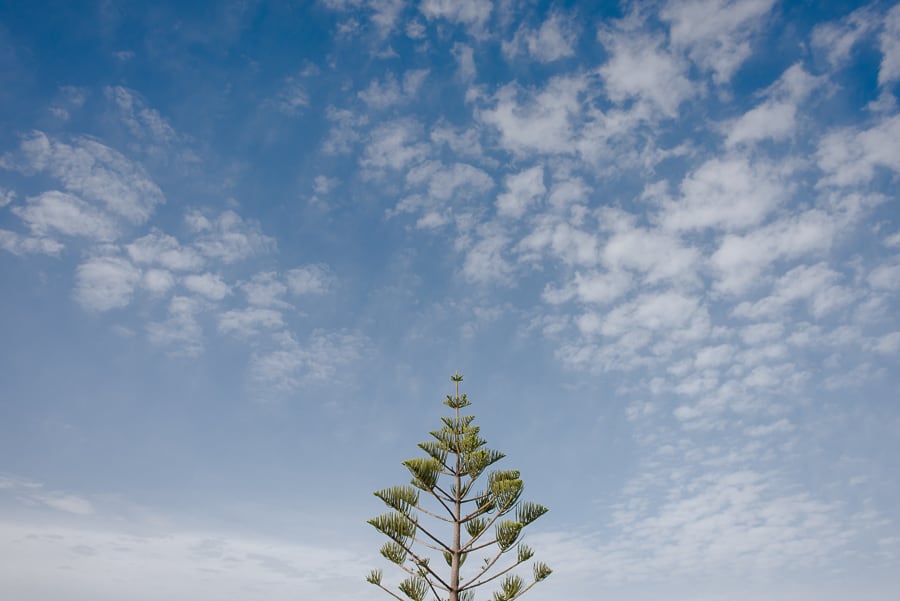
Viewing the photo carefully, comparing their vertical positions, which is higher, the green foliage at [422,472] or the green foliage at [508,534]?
the green foliage at [422,472]

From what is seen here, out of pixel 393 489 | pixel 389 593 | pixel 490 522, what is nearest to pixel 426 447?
pixel 393 489

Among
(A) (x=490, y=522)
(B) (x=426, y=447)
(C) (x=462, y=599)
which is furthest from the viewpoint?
(B) (x=426, y=447)

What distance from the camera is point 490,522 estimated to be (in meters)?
13.7

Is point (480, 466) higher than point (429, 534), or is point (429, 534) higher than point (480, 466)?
point (480, 466)

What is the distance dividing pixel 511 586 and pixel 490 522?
4.59 ft

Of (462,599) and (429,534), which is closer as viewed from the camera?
(462,599)

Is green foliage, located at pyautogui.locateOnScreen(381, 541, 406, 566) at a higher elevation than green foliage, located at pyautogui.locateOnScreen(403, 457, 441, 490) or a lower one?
lower

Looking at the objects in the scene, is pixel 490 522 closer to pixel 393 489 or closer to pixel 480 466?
pixel 480 466

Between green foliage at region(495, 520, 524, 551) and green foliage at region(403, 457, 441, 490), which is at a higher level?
green foliage at region(403, 457, 441, 490)

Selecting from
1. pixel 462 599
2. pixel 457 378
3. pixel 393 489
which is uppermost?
pixel 457 378

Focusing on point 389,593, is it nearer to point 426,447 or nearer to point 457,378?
point 426,447

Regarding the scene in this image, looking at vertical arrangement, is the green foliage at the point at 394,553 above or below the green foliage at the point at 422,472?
below

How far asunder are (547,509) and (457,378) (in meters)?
4.06

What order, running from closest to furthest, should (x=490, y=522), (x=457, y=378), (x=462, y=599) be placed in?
(x=462, y=599), (x=490, y=522), (x=457, y=378)
